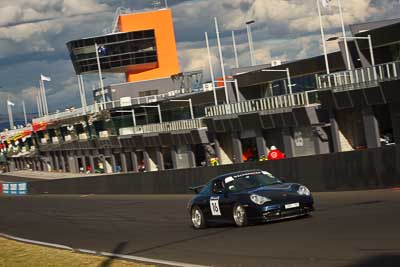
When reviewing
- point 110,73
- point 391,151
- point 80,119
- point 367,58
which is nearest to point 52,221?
point 391,151

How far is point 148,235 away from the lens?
1852cm

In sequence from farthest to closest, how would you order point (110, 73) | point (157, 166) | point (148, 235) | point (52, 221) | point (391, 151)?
point (110, 73) → point (157, 166) → point (52, 221) → point (391, 151) → point (148, 235)

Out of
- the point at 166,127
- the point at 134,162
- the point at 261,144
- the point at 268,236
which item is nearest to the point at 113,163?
the point at 134,162

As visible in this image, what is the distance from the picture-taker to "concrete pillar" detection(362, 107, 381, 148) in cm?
4322

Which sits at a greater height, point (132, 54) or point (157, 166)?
point (132, 54)

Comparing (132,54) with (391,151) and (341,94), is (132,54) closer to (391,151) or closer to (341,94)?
(341,94)

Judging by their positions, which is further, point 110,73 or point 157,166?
point 110,73

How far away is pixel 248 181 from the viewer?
17.3 metres

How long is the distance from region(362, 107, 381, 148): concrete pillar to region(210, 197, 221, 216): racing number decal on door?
27.2 metres

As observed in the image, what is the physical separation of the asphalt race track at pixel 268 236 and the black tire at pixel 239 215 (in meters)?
0.22

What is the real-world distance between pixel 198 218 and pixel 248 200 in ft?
8.06

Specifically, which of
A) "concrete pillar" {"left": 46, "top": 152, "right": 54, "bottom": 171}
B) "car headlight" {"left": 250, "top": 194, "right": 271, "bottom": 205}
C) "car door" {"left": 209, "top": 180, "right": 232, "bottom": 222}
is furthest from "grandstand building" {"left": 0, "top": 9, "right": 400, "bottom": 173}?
"car headlight" {"left": 250, "top": 194, "right": 271, "bottom": 205}

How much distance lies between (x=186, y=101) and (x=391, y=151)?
2193 inches

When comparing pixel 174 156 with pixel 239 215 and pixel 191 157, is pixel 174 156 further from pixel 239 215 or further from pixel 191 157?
pixel 239 215
